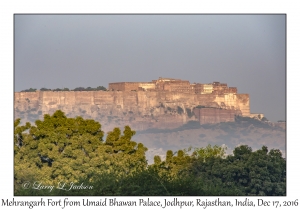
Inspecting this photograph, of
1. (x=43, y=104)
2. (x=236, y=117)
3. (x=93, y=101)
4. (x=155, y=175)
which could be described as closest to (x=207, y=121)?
(x=236, y=117)

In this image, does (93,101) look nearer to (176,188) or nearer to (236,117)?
(236,117)

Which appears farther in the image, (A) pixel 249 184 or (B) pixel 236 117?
(B) pixel 236 117

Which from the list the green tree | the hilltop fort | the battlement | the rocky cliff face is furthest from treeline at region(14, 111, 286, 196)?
the battlement

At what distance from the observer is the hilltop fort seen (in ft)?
191

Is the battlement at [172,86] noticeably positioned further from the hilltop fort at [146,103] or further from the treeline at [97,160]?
the treeline at [97,160]

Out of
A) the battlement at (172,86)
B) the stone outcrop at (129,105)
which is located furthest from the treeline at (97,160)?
the battlement at (172,86)

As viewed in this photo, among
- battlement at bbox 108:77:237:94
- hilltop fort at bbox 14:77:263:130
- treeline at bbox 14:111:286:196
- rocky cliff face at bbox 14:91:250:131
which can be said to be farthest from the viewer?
battlement at bbox 108:77:237:94

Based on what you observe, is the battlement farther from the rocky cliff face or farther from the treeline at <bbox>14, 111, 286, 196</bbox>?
the treeline at <bbox>14, 111, 286, 196</bbox>

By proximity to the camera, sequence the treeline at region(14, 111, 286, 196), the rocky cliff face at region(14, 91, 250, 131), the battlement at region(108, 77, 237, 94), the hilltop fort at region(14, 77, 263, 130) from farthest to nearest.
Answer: the battlement at region(108, 77, 237, 94), the hilltop fort at region(14, 77, 263, 130), the rocky cliff face at region(14, 91, 250, 131), the treeline at region(14, 111, 286, 196)

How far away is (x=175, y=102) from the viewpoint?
63.9m

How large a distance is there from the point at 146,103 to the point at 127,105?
1603 mm

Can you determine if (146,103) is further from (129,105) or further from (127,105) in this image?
(127,105)

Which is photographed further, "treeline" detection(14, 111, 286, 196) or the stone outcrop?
the stone outcrop
